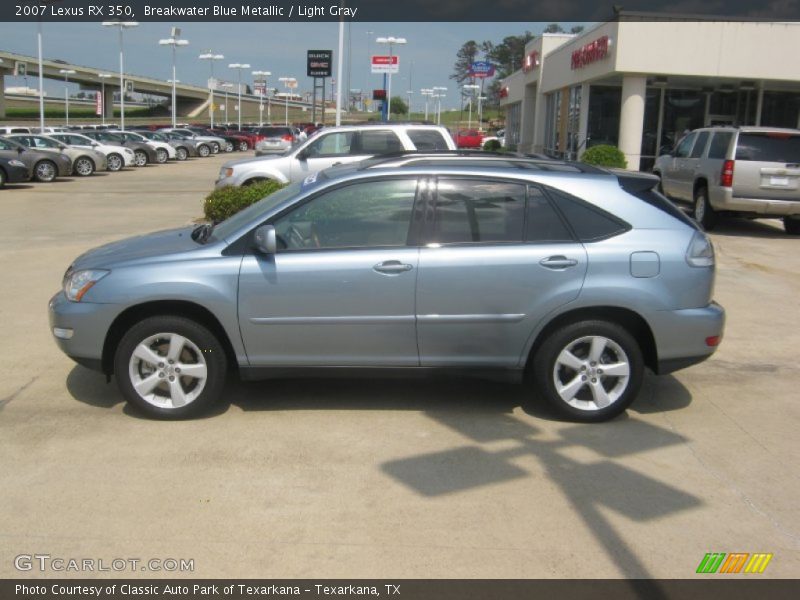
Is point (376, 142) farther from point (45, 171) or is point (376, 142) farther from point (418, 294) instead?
point (45, 171)

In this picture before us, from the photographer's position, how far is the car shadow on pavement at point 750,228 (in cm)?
1530

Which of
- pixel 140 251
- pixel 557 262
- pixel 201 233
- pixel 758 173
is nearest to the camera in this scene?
pixel 557 262

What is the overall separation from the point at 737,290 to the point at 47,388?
780cm

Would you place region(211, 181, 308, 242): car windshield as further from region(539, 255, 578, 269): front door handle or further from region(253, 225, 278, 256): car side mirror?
region(539, 255, 578, 269): front door handle

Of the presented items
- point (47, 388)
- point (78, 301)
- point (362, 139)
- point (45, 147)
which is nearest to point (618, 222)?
point (78, 301)

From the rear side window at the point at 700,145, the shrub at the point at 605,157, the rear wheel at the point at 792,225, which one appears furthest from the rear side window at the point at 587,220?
the shrub at the point at 605,157

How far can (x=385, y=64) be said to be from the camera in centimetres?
3816

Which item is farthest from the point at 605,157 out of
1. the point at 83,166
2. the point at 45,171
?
the point at 83,166

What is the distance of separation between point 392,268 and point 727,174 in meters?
10.6

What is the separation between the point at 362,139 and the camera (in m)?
13.9

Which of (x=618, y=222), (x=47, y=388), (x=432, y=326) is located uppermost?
(x=618, y=222)

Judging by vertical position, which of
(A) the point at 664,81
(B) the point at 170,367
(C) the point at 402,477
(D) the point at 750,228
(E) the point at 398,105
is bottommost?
(C) the point at 402,477

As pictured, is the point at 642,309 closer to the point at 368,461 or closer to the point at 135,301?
the point at 368,461

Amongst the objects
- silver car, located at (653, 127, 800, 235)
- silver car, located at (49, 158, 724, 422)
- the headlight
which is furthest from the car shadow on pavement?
the headlight
